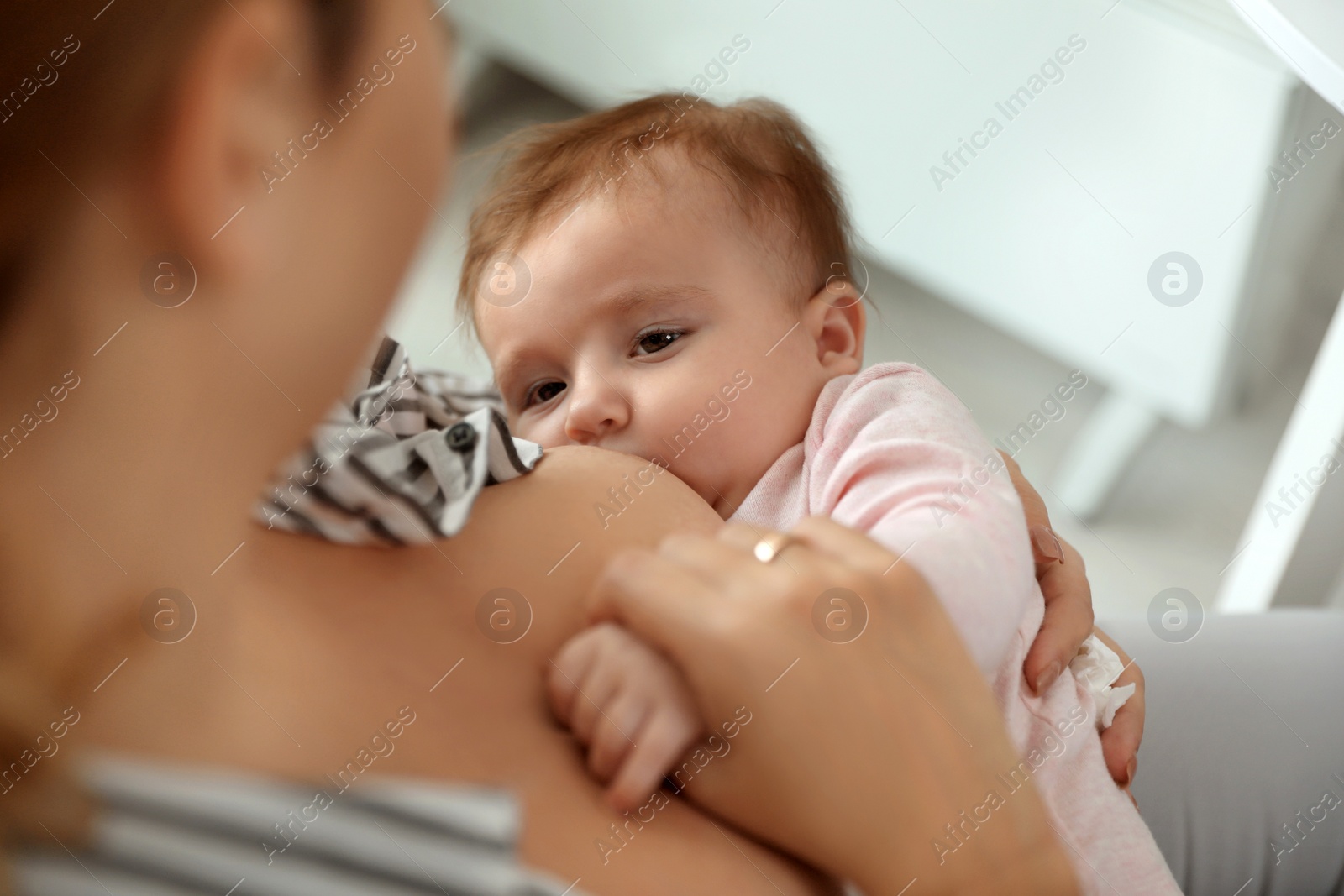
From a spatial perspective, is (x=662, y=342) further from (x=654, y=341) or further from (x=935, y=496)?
(x=935, y=496)

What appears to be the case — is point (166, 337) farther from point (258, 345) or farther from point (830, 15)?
point (830, 15)

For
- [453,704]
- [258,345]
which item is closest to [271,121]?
[258,345]

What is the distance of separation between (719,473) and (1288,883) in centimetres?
68

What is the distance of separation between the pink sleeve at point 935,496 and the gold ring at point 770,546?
0.25 feet

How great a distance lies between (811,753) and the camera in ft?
1.34

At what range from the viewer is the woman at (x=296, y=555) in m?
0.30

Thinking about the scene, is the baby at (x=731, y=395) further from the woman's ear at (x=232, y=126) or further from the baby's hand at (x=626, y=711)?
the woman's ear at (x=232, y=126)

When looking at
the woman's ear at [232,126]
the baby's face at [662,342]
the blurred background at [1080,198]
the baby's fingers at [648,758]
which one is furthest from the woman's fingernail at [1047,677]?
the blurred background at [1080,198]

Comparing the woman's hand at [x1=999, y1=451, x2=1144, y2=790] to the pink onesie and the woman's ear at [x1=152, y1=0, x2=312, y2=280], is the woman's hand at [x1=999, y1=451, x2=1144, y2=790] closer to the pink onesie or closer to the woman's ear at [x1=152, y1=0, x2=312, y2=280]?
the pink onesie

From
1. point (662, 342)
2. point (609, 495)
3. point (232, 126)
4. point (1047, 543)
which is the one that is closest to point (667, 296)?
point (662, 342)

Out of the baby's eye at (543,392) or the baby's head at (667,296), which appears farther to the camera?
the baby's eye at (543,392)

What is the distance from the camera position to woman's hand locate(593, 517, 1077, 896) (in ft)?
1.35

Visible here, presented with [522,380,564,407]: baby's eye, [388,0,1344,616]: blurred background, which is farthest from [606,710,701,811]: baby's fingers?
[388,0,1344,616]: blurred background

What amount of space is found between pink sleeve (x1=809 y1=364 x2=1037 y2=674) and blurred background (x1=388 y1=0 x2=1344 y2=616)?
2.73ft
